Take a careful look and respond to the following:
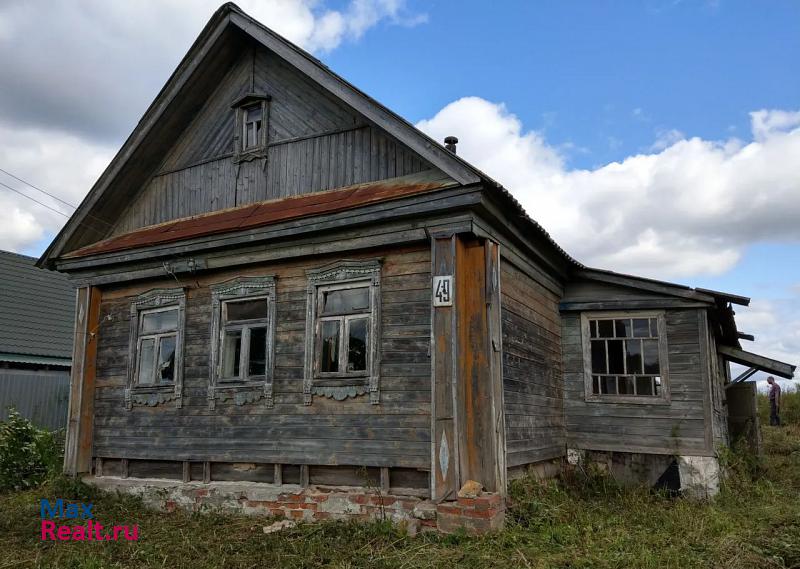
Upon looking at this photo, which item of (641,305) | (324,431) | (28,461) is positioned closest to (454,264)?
(324,431)

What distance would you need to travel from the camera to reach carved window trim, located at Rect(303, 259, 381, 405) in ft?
25.5

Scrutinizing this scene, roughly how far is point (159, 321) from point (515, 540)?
6345 millimetres

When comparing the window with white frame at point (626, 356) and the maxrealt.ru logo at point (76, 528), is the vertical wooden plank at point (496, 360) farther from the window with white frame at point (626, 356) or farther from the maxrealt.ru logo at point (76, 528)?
the maxrealt.ru logo at point (76, 528)

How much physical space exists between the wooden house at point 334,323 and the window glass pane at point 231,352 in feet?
0.09

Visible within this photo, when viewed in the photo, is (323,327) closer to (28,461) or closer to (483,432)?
(483,432)

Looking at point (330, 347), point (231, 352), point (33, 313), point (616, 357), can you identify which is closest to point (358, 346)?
point (330, 347)

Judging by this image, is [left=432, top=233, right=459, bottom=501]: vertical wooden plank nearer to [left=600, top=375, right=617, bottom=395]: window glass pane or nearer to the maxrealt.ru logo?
the maxrealt.ru logo

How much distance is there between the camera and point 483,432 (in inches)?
279

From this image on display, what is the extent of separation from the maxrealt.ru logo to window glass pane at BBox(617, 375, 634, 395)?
718cm

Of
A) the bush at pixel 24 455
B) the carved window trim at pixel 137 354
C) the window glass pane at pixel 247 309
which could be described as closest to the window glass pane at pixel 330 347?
the window glass pane at pixel 247 309

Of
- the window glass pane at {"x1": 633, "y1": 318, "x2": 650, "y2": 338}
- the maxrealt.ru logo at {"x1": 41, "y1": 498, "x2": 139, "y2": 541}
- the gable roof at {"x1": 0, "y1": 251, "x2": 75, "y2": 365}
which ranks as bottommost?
the maxrealt.ru logo at {"x1": 41, "y1": 498, "x2": 139, "y2": 541}

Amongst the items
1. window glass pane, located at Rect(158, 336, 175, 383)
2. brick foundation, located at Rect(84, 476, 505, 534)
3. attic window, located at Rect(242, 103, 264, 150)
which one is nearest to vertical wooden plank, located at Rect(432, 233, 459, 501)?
brick foundation, located at Rect(84, 476, 505, 534)

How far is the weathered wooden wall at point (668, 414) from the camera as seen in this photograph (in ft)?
31.6

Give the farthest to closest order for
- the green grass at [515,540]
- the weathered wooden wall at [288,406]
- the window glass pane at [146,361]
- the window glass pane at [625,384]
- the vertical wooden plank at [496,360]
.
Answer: the window glass pane at [625,384] < the window glass pane at [146,361] < the weathered wooden wall at [288,406] < the vertical wooden plank at [496,360] < the green grass at [515,540]
